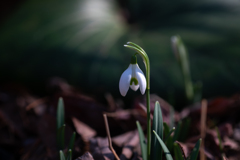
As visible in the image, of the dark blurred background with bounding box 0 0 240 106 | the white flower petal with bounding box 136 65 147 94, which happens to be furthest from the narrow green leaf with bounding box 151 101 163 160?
the dark blurred background with bounding box 0 0 240 106

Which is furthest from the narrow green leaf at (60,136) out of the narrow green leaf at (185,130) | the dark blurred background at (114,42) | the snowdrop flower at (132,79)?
the dark blurred background at (114,42)

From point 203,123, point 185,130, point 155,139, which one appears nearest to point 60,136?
point 155,139

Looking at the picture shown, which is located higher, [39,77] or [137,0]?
[137,0]

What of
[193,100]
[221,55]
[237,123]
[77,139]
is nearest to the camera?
[77,139]

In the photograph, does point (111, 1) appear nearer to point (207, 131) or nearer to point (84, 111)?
point (84, 111)

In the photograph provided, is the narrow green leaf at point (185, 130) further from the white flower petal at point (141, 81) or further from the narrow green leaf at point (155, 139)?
the white flower petal at point (141, 81)

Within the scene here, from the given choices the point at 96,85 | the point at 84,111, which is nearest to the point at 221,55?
the point at 96,85

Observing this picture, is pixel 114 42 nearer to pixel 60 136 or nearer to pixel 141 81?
pixel 60 136

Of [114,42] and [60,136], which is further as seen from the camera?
[114,42]
